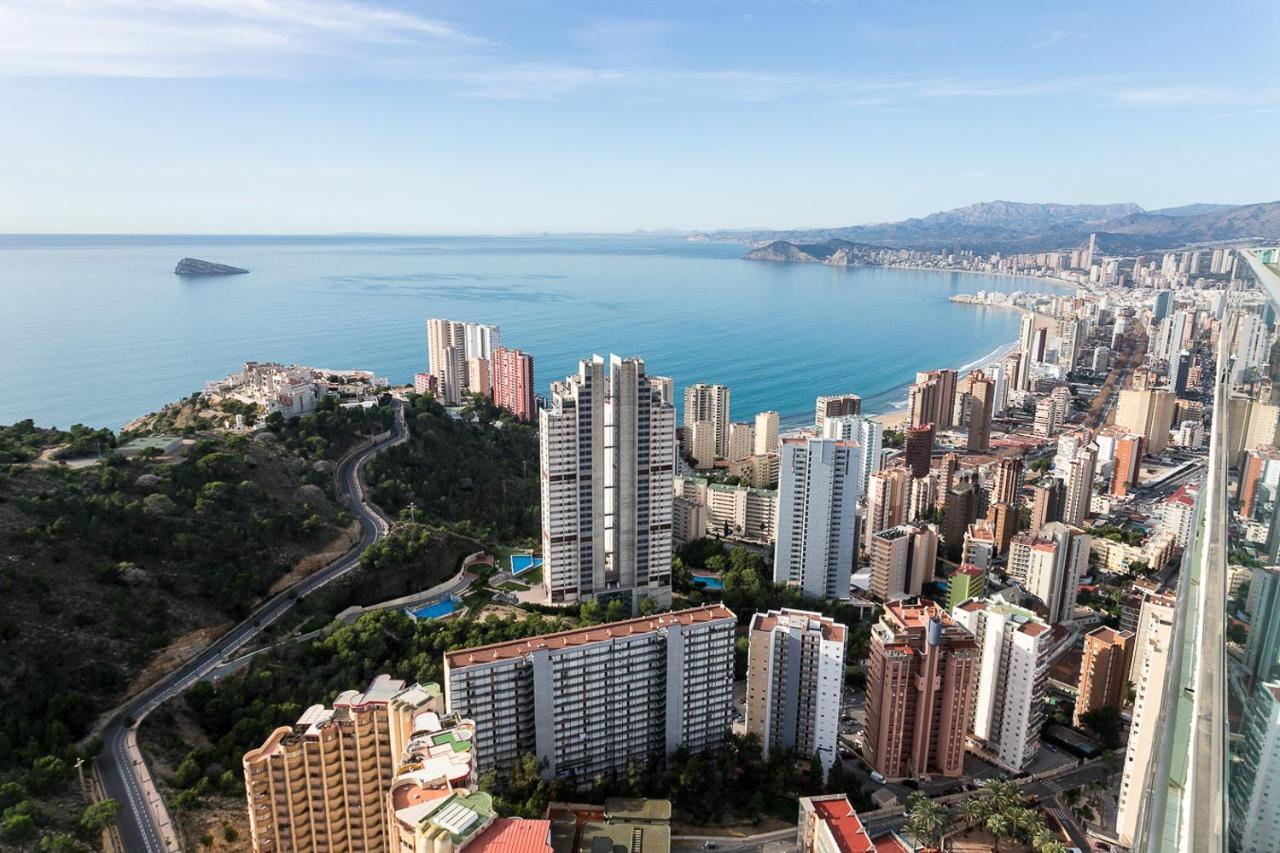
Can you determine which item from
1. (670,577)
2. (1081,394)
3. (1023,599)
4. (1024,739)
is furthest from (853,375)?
(1024,739)

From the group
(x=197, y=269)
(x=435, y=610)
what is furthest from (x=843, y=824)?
(x=197, y=269)

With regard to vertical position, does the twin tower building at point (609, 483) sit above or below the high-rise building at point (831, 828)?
above

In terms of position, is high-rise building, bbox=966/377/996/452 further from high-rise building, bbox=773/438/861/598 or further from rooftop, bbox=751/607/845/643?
rooftop, bbox=751/607/845/643

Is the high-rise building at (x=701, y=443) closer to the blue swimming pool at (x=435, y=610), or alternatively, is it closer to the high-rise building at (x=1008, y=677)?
the blue swimming pool at (x=435, y=610)

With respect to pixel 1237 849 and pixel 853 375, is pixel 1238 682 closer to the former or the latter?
pixel 1237 849

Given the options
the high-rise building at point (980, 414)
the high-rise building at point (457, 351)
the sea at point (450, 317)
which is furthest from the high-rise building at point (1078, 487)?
the high-rise building at point (457, 351)

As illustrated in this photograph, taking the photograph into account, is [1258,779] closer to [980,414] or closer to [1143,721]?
[1143,721]
